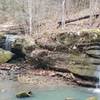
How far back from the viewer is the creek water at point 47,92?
15.1 m

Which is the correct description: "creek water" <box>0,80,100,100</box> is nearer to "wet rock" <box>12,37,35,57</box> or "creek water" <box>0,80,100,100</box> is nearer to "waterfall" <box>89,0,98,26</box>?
"wet rock" <box>12,37,35,57</box>

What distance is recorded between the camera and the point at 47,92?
1599 centimetres

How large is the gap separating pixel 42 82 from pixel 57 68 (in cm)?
159

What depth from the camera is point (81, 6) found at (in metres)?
32.4

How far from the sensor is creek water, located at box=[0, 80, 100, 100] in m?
15.1

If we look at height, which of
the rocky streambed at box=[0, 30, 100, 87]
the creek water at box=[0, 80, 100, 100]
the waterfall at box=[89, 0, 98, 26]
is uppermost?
the waterfall at box=[89, 0, 98, 26]

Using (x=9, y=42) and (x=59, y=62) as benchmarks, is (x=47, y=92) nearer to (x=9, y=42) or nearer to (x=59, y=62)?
(x=59, y=62)

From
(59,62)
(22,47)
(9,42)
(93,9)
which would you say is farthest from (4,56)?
(93,9)

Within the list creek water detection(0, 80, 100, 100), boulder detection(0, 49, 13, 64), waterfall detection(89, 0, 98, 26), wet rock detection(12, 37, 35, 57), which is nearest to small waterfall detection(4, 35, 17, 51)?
wet rock detection(12, 37, 35, 57)

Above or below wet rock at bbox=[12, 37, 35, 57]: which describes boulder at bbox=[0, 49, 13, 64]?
below

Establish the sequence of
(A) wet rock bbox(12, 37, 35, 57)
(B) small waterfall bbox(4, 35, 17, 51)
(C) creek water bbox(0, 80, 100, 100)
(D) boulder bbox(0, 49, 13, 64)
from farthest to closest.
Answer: (B) small waterfall bbox(4, 35, 17, 51), (D) boulder bbox(0, 49, 13, 64), (A) wet rock bbox(12, 37, 35, 57), (C) creek water bbox(0, 80, 100, 100)

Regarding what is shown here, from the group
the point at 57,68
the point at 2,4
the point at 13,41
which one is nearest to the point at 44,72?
the point at 57,68

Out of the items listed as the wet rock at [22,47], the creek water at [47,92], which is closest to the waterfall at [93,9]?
the wet rock at [22,47]

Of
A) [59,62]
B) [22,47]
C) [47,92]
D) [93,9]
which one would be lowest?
[47,92]
